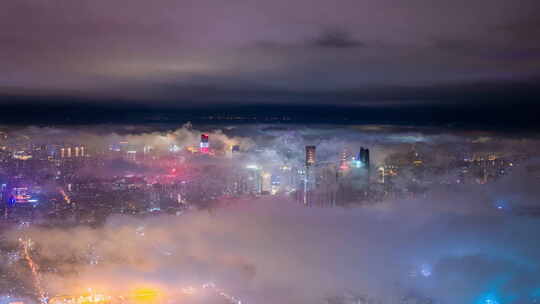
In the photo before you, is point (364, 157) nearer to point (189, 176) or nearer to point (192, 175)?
point (192, 175)

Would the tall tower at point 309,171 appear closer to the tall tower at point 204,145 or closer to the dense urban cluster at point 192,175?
the dense urban cluster at point 192,175

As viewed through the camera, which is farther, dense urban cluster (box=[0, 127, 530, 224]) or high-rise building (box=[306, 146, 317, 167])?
high-rise building (box=[306, 146, 317, 167])

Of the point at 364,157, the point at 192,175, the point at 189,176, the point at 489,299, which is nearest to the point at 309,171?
the point at 364,157

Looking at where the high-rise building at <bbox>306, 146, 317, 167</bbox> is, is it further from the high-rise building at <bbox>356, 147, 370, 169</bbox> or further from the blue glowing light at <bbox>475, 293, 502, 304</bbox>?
the blue glowing light at <bbox>475, 293, 502, 304</bbox>

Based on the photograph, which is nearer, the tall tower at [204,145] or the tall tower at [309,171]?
the tall tower at [309,171]

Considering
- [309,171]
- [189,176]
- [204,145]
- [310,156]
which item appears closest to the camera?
[204,145]

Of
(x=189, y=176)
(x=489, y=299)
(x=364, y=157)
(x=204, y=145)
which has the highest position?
(x=204, y=145)

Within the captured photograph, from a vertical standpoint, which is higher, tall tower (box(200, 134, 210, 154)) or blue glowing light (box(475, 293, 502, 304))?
tall tower (box(200, 134, 210, 154))

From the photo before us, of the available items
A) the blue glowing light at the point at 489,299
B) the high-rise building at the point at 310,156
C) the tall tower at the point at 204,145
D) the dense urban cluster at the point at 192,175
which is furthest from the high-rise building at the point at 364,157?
the blue glowing light at the point at 489,299

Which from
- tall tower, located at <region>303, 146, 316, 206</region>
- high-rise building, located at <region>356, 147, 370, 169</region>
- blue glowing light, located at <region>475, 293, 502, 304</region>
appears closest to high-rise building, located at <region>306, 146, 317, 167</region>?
tall tower, located at <region>303, 146, 316, 206</region>

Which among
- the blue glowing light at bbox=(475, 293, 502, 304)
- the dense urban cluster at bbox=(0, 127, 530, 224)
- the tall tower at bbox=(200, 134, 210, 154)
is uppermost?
the tall tower at bbox=(200, 134, 210, 154)

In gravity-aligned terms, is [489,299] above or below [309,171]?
below
